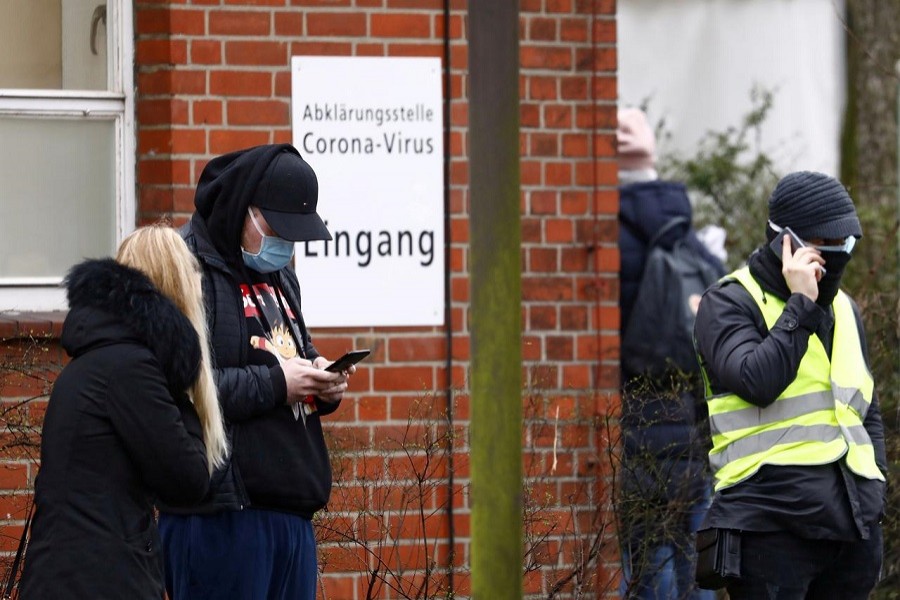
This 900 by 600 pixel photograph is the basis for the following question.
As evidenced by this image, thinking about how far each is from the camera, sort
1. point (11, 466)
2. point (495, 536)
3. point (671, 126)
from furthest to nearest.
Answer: point (671, 126) < point (11, 466) < point (495, 536)

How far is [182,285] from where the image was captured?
400cm

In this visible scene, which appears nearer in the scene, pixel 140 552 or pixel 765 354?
pixel 140 552

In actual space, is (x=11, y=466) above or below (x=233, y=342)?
below

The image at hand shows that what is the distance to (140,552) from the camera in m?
3.86

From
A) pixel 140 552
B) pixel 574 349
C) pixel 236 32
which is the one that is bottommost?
pixel 140 552

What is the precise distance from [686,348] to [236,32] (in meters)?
2.14

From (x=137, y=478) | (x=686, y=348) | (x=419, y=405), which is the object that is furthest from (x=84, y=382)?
(x=686, y=348)

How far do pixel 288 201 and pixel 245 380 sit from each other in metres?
0.51

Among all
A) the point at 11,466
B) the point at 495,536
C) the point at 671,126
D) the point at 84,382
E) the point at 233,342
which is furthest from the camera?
the point at 671,126

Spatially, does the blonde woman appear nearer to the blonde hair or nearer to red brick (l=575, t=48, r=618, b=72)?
the blonde hair

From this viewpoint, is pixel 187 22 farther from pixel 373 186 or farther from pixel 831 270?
pixel 831 270

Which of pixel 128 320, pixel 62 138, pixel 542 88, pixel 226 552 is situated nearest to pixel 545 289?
pixel 542 88

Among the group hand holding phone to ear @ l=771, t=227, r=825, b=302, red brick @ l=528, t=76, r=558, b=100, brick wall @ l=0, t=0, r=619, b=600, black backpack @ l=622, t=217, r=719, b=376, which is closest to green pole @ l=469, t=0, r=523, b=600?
hand holding phone to ear @ l=771, t=227, r=825, b=302

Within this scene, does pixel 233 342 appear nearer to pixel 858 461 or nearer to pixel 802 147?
pixel 858 461
